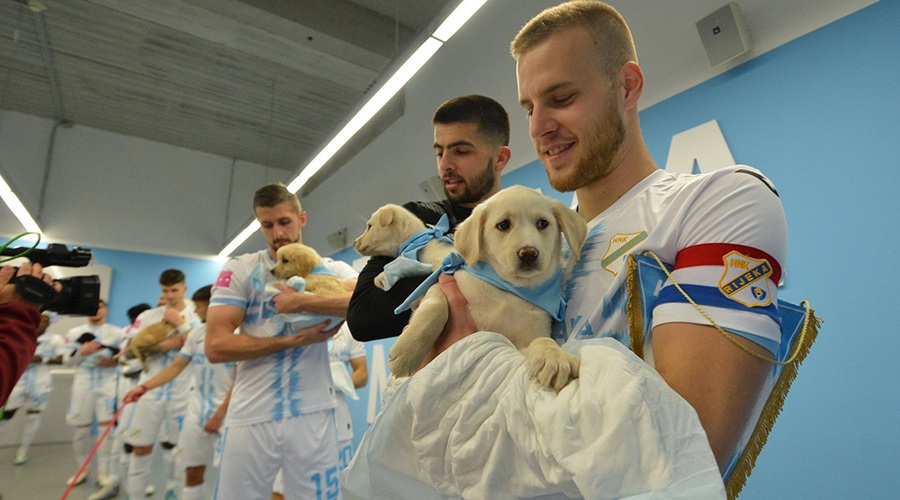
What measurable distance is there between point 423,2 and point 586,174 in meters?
6.67

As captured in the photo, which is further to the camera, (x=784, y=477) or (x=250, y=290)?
(x=250, y=290)

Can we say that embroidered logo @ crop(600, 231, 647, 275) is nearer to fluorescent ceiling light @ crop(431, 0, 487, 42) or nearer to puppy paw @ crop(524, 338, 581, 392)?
puppy paw @ crop(524, 338, 581, 392)

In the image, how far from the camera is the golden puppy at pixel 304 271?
316 cm

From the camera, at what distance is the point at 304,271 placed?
10.6ft

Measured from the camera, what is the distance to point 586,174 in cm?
125

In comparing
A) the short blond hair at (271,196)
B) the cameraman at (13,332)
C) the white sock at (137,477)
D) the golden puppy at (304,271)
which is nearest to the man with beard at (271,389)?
the golden puppy at (304,271)

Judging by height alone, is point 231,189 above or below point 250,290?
above

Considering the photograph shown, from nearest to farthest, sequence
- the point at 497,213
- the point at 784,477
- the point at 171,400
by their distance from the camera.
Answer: the point at 497,213, the point at 784,477, the point at 171,400

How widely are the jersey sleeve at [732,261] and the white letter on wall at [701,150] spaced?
2.58 metres

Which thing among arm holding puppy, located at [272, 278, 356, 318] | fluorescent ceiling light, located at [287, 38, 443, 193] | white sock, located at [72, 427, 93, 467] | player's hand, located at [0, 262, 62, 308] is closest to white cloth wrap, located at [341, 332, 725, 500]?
player's hand, located at [0, 262, 62, 308]

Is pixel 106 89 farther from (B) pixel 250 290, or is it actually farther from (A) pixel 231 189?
(B) pixel 250 290

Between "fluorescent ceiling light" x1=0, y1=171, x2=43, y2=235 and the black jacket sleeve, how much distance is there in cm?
698

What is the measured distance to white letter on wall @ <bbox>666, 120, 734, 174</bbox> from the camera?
3.22m

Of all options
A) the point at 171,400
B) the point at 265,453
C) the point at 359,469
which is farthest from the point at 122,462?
the point at 359,469
